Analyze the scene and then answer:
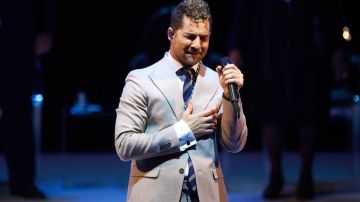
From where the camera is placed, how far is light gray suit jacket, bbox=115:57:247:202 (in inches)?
106

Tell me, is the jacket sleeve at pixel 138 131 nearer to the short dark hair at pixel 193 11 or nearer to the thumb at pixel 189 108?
the thumb at pixel 189 108

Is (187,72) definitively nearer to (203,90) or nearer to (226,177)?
(203,90)

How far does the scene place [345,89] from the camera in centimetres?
709

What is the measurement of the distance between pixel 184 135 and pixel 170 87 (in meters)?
0.18

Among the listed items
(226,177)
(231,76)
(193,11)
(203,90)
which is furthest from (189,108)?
(226,177)

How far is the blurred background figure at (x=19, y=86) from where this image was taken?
5.29 metres

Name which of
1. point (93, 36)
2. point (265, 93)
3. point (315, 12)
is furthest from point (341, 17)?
point (93, 36)

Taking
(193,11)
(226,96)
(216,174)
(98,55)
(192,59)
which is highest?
(98,55)

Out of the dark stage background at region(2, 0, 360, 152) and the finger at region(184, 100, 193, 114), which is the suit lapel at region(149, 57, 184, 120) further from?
the dark stage background at region(2, 0, 360, 152)

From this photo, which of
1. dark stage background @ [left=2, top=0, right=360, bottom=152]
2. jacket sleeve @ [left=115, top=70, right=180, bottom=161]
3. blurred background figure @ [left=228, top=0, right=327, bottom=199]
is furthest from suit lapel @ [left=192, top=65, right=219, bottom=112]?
dark stage background @ [left=2, top=0, right=360, bottom=152]

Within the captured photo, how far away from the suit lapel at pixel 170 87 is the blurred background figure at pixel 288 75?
Answer: 275 centimetres

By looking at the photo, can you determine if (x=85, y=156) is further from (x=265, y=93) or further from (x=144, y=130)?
(x=144, y=130)

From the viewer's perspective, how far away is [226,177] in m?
6.32

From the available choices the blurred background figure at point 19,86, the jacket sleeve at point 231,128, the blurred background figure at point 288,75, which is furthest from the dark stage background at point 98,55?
the jacket sleeve at point 231,128
